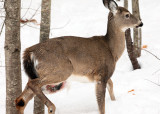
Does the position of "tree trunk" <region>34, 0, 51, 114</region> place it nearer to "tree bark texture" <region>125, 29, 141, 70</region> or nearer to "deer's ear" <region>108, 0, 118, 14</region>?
"deer's ear" <region>108, 0, 118, 14</region>

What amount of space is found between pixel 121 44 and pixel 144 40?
4.17 metres

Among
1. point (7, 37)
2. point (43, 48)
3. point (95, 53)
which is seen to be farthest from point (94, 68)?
point (7, 37)

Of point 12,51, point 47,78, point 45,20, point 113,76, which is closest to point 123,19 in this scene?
point 45,20

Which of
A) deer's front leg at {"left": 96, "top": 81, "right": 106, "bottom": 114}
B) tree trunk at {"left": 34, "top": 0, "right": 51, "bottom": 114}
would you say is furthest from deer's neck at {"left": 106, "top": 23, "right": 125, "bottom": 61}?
tree trunk at {"left": 34, "top": 0, "right": 51, "bottom": 114}

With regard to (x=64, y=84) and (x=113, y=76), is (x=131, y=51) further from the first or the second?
(x=64, y=84)

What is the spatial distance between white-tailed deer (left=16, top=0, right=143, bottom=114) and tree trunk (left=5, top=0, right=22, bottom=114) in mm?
302

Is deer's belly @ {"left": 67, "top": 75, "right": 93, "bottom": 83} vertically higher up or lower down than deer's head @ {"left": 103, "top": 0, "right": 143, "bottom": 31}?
lower down

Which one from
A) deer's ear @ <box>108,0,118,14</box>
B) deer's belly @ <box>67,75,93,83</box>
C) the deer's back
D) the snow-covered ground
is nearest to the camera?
the deer's back

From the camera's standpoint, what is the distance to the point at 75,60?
5.82m

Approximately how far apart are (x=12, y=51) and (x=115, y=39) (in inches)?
86.2

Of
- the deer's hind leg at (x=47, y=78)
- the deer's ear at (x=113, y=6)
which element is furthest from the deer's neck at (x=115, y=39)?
the deer's hind leg at (x=47, y=78)

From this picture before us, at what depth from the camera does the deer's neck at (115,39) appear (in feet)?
21.7

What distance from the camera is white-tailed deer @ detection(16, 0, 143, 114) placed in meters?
5.43

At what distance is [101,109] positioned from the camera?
20.2 feet
